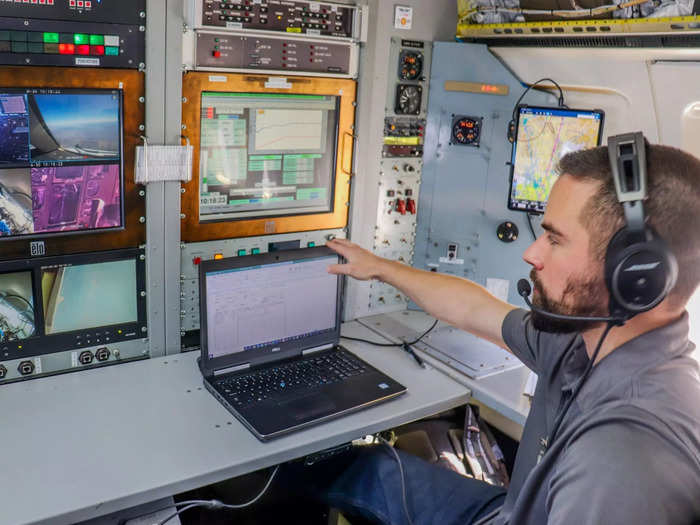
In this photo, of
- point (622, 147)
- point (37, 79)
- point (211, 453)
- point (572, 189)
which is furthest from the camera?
point (37, 79)

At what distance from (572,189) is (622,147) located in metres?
0.15

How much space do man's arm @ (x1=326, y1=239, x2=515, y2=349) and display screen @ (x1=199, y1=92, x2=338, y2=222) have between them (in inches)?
14.2

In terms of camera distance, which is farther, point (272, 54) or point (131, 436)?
point (272, 54)

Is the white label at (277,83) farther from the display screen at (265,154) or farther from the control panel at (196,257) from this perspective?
the control panel at (196,257)

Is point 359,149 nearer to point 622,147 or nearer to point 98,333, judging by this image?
point 98,333

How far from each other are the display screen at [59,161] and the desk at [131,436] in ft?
1.64

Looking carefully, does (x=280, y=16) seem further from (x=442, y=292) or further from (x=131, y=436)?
(x=131, y=436)

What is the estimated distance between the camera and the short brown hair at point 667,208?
49.7 inches

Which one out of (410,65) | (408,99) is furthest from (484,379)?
(410,65)

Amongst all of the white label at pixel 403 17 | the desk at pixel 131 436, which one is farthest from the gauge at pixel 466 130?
the desk at pixel 131 436

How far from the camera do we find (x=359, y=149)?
102 inches

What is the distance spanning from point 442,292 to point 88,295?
113 cm

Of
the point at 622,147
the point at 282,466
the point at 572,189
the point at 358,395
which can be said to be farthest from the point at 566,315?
the point at 282,466

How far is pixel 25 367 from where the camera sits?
206 cm
